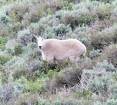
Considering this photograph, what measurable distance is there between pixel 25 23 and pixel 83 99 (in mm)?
5931

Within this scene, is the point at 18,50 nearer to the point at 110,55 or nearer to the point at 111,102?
the point at 110,55

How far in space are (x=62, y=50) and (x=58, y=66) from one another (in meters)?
0.34

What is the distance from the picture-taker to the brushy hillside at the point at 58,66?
7387mm

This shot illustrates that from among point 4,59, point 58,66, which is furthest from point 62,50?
point 4,59

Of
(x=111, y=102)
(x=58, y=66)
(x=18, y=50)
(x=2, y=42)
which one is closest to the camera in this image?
(x=111, y=102)

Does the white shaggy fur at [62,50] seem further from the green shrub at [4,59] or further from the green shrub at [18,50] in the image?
the green shrub at [18,50]

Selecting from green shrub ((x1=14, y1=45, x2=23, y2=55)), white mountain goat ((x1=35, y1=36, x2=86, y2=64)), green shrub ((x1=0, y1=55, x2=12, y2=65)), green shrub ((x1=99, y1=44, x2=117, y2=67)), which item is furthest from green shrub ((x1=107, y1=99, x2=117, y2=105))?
green shrub ((x1=14, y1=45, x2=23, y2=55))

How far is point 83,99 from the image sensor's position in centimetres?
709

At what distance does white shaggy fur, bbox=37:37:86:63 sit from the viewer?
9.03 m

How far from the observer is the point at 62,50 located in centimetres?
904

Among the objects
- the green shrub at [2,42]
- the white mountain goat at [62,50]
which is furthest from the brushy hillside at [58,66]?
the white mountain goat at [62,50]

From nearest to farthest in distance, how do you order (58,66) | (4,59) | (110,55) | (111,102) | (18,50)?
1. (111,102)
2. (110,55)
3. (58,66)
4. (4,59)
5. (18,50)

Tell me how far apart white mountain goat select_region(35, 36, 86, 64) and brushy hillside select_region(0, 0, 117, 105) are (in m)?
0.19

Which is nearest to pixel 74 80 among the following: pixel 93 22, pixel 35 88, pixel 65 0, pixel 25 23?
pixel 35 88
